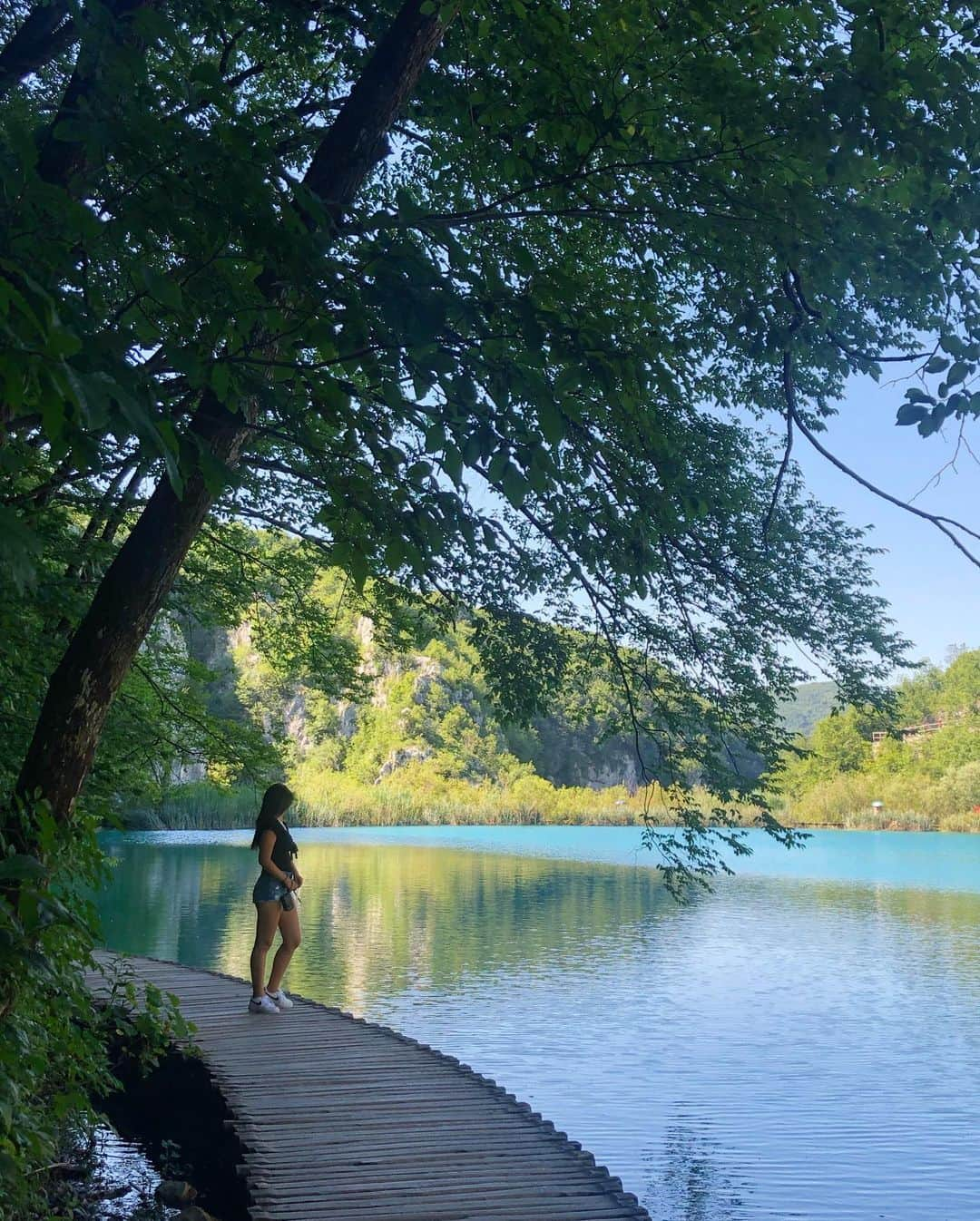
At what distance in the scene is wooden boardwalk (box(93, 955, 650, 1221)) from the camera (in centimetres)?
423

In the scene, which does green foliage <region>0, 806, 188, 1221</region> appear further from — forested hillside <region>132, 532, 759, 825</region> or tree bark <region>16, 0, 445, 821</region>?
forested hillside <region>132, 532, 759, 825</region>

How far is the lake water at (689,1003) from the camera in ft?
25.2

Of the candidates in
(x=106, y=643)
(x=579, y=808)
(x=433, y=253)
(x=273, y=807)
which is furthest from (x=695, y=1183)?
(x=579, y=808)

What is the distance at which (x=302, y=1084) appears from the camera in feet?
19.0

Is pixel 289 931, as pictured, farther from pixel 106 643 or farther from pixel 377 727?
pixel 377 727

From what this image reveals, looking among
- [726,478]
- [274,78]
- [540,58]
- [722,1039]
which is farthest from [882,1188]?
[274,78]

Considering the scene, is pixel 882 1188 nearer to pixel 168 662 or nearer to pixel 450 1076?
pixel 450 1076

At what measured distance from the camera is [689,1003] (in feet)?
41.9

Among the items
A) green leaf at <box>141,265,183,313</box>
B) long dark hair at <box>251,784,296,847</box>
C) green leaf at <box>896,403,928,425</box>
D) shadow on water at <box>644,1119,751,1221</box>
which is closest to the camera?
green leaf at <box>141,265,183,313</box>

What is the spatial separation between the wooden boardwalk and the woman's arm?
951mm

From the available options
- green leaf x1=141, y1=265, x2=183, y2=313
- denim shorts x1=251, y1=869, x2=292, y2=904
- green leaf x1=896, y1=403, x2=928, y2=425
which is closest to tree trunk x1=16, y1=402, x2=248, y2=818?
green leaf x1=141, y1=265, x2=183, y2=313

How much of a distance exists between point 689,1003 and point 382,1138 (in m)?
8.50

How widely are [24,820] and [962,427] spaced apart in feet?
9.07

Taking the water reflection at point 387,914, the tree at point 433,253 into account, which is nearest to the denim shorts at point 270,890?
the tree at point 433,253
